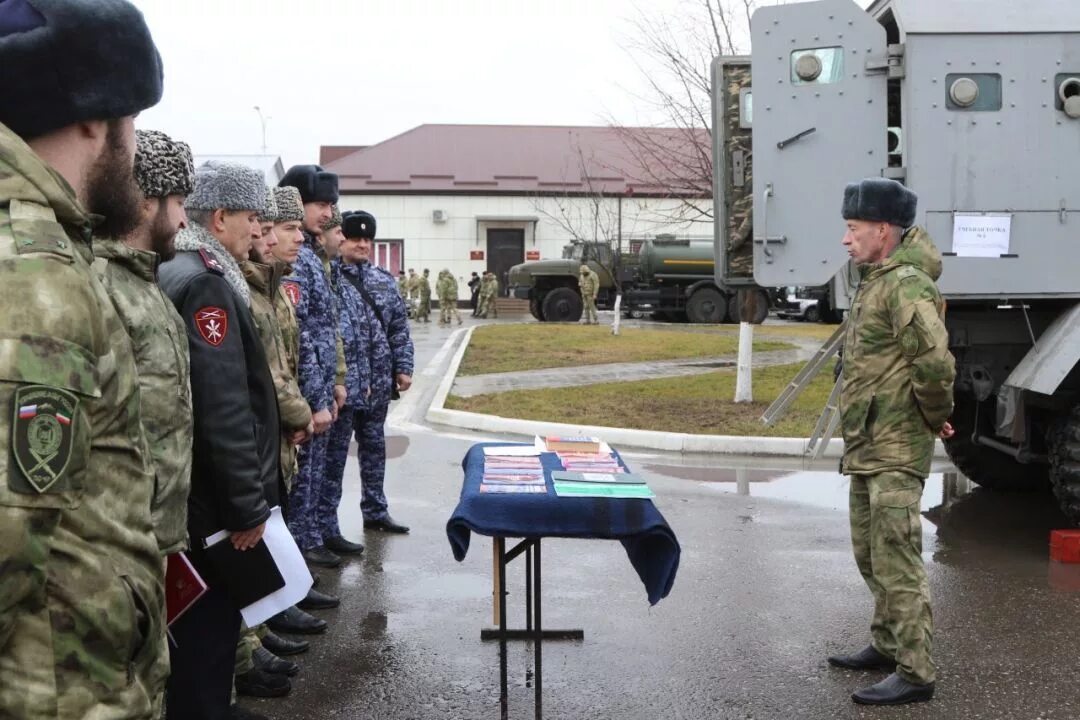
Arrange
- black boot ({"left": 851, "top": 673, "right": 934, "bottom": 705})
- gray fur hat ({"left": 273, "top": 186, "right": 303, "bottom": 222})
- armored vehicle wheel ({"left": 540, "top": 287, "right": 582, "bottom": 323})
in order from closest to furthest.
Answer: black boot ({"left": 851, "top": 673, "right": 934, "bottom": 705}) < gray fur hat ({"left": 273, "top": 186, "right": 303, "bottom": 222}) < armored vehicle wheel ({"left": 540, "top": 287, "right": 582, "bottom": 323})

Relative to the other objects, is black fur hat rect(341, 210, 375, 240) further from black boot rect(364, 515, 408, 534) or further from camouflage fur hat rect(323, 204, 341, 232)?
black boot rect(364, 515, 408, 534)

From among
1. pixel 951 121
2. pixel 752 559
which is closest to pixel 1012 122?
pixel 951 121

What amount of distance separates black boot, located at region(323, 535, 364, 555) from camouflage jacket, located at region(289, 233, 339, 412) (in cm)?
110

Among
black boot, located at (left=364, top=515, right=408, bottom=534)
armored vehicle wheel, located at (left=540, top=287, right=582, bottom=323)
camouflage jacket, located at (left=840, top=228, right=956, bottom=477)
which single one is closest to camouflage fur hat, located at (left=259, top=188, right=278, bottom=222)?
camouflage jacket, located at (left=840, top=228, right=956, bottom=477)

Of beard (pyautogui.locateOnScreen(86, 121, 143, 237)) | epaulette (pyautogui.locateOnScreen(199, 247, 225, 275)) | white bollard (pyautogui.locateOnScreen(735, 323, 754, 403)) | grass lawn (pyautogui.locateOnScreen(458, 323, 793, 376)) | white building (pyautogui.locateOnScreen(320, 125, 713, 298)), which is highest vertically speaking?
white building (pyautogui.locateOnScreen(320, 125, 713, 298))

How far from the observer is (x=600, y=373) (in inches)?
648

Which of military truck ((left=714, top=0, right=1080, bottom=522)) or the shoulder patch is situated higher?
military truck ((left=714, top=0, right=1080, bottom=522))

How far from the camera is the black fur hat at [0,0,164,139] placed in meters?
1.69

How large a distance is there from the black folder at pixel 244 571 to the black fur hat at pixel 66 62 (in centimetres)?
187

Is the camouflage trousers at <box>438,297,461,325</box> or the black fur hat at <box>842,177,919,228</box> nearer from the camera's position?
the black fur hat at <box>842,177,919,228</box>

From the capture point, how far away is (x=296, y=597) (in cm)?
349

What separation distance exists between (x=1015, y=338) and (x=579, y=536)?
4418mm

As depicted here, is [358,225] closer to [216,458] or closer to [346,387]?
[346,387]

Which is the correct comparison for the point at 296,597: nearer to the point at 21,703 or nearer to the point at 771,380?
the point at 21,703
